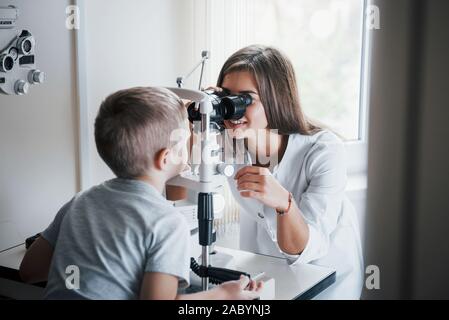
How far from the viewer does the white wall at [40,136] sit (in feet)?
5.00

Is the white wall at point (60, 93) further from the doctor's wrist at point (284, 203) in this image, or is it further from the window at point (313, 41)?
the doctor's wrist at point (284, 203)

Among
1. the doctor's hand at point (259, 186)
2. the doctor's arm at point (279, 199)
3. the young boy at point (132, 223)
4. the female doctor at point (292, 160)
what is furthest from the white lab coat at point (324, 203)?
the young boy at point (132, 223)

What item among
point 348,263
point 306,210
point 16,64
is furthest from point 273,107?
point 16,64

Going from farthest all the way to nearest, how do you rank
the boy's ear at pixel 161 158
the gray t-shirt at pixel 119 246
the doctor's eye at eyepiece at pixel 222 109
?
the doctor's eye at eyepiece at pixel 222 109
the boy's ear at pixel 161 158
the gray t-shirt at pixel 119 246

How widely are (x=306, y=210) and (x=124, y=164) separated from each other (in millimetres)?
684

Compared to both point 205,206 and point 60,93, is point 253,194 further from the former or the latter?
point 60,93

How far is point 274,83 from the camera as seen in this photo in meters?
1.53

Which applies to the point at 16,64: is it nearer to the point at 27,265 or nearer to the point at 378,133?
the point at 27,265

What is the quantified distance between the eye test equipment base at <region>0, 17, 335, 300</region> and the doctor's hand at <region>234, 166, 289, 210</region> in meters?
0.08

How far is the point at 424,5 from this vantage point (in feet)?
1.47

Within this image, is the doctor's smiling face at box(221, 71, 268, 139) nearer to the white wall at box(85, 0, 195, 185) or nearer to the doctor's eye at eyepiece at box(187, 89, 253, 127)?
the doctor's eye at eyepiece at box(187, 89, 253, 127)

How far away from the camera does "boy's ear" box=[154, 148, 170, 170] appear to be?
0.99 meters

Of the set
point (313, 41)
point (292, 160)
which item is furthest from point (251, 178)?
point (313, 41)

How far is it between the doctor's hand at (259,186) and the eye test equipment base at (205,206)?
3.1 inches
